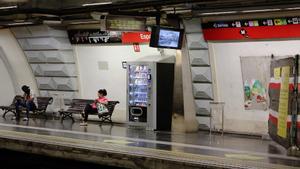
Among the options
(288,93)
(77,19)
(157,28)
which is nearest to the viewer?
(288,93)

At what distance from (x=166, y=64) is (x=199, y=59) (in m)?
0.90

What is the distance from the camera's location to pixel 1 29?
16.1 metres

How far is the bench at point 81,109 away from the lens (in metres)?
14.0

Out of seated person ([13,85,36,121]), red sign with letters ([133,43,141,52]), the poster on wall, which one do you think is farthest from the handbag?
the poster on wall

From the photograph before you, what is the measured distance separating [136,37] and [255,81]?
370 cm

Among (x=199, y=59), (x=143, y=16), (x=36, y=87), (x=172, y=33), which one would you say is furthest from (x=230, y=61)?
(x=36, y=87)

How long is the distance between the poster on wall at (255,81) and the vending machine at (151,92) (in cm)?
201

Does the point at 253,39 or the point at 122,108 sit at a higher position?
the point at 253,39

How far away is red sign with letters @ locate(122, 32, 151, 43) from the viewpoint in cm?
1362

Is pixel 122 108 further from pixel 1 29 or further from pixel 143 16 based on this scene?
pixel 1 29

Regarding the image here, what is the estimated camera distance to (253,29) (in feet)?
38.3

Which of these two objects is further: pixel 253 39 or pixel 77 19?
pixel 77 19

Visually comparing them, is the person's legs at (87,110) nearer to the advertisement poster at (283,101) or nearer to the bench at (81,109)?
the bench at (81,109)

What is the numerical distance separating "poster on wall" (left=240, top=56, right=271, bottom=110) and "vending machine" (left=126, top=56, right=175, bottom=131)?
6.60 feet
